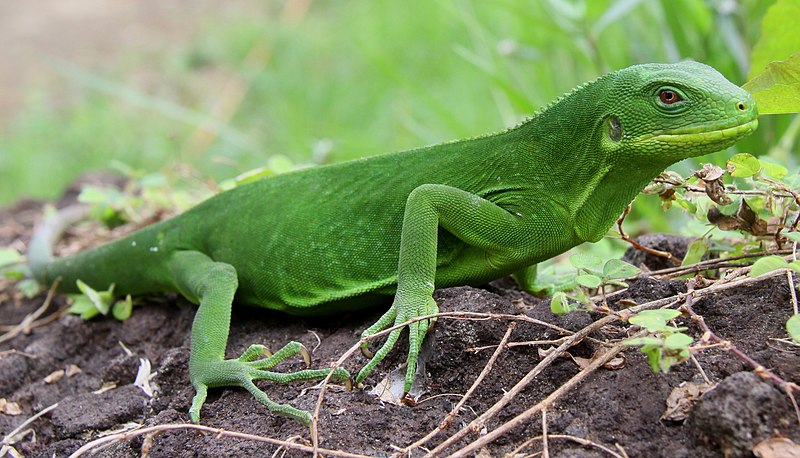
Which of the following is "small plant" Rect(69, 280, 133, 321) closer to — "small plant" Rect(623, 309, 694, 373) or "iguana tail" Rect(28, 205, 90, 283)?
"iguana tail" Rect(28, 205, 90, 283)

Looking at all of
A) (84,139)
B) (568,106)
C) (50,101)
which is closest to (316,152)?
(568,106)

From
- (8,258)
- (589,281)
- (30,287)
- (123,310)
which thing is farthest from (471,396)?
(8,258)

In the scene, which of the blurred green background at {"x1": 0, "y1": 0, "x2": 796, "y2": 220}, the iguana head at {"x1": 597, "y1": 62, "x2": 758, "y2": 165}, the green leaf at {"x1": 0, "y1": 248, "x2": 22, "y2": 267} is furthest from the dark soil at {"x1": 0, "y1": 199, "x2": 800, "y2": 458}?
the blurred green background at {"x1": 0, "y1": 0, "x2": 796, "y2": 220}

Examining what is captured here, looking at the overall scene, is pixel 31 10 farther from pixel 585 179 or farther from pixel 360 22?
pixel 585 179

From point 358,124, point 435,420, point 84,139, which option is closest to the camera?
point 435,420

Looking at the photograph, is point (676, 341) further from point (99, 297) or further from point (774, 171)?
Answer: point (99, 297)

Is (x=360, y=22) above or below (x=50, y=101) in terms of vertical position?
above
